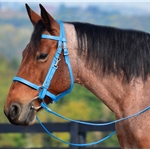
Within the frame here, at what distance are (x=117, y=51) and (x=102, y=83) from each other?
351 millimetres

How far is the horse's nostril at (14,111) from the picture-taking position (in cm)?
365

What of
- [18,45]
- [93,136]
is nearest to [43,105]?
[93,136]

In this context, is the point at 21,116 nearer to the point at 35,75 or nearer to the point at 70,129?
the point at 35,75

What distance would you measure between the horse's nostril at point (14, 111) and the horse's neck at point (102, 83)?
0.67m

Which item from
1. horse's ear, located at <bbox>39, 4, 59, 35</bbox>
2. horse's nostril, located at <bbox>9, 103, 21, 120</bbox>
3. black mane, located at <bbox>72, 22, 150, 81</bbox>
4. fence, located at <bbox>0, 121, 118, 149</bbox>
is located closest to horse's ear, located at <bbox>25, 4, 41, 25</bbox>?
horse's ear, located at <bbox>39, 4, 59, 35</bbox>

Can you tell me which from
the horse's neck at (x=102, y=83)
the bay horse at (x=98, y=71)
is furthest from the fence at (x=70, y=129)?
the horse's neck at (x=102, y=83)

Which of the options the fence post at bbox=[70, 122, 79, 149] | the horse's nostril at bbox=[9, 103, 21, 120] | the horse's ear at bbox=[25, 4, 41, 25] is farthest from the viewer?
the fence post at bbox=[70, 122, 79, 149]

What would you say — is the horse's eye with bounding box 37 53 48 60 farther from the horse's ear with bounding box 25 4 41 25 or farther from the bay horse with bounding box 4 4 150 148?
the horse's ear with bounding box 25 4 41 25

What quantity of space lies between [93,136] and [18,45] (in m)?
10.6

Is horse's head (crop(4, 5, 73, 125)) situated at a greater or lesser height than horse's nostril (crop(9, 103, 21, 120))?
greater

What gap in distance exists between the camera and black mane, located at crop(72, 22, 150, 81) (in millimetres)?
3799

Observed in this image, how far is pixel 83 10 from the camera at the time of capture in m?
34.3

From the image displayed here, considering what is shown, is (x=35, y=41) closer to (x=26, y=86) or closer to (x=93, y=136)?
(x=26, y=86)

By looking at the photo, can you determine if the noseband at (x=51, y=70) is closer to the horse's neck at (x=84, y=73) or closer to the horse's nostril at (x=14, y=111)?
the horse's neck at (x=84, y=73)
